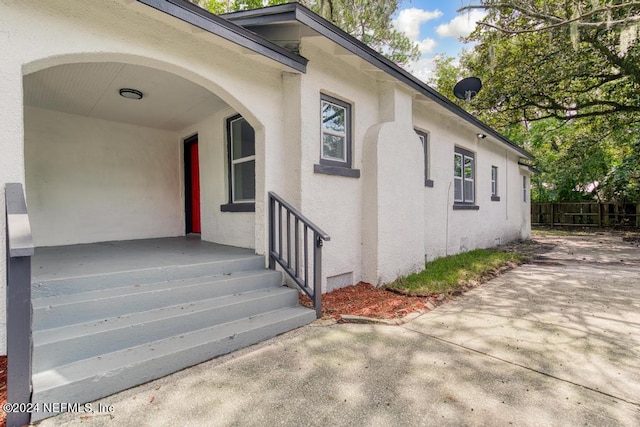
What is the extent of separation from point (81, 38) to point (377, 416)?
3755 mm

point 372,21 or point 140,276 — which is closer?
point 140,276

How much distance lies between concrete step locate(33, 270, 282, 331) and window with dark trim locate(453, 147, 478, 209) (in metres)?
6.04

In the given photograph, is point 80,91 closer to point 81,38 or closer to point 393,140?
point 81,38

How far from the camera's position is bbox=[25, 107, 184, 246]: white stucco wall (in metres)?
4.87

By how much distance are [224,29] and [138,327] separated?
2.94 metres

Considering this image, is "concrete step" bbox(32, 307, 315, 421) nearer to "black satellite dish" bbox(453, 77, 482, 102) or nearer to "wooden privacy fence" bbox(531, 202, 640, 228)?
"black satellite dish" bbox(453, 77, 482, 102)

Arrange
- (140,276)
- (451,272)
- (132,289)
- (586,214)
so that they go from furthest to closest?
1. (586,214)
2. (451,272)
3. (140,276)
4. (132,289)

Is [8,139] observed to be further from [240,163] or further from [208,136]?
[208,136]

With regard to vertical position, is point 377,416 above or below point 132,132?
below

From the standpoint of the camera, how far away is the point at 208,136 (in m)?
5.66

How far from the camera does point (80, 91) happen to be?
4355 mm

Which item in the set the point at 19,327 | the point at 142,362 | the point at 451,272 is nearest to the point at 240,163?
the point at 142,362

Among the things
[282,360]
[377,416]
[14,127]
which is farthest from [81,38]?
[377,416]

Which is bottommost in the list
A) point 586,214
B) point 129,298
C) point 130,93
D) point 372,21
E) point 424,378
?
point 424,378
